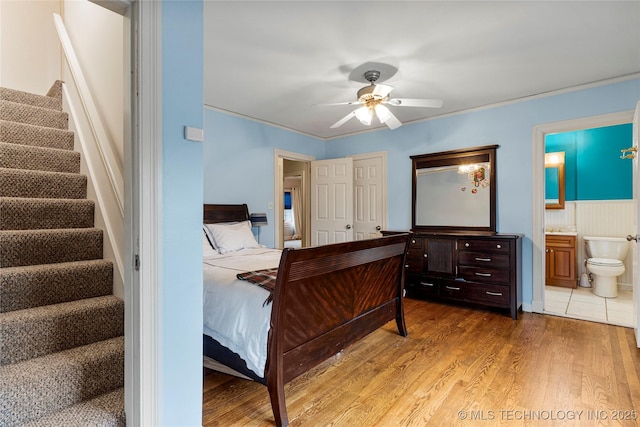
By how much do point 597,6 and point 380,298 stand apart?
8.26 ft

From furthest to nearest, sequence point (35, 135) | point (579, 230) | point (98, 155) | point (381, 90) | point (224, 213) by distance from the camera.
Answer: point (579, 230) < point (224, 213) < point (381, 90) < point (35, 135) < point (98, 155)

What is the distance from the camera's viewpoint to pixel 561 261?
4.74m

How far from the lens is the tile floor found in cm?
339

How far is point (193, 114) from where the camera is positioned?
1299 millimetres

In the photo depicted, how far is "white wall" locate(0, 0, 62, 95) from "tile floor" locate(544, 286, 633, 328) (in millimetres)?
5939

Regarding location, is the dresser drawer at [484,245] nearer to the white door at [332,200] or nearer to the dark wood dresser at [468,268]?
the dark wood dresser at [468,268]

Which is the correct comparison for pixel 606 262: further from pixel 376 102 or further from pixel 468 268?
pixel 376 102

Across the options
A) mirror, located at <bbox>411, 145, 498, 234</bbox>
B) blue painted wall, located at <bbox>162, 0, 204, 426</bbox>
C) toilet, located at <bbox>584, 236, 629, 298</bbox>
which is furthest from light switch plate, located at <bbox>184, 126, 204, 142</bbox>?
toilet, located at <bbox>584, 236, 629, 298</bbox>

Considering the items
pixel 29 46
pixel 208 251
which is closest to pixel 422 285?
pixel 208 251

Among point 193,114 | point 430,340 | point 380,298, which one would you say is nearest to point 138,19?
point 193,114

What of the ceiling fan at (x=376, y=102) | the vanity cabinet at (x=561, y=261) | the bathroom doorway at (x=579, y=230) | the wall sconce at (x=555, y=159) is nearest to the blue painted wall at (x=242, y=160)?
the ceiling fan at (x=376, y=102)

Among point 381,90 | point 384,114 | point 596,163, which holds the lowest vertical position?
point 596,163

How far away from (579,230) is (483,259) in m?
2.46

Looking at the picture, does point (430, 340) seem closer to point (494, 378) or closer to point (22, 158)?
point (494, 378)
